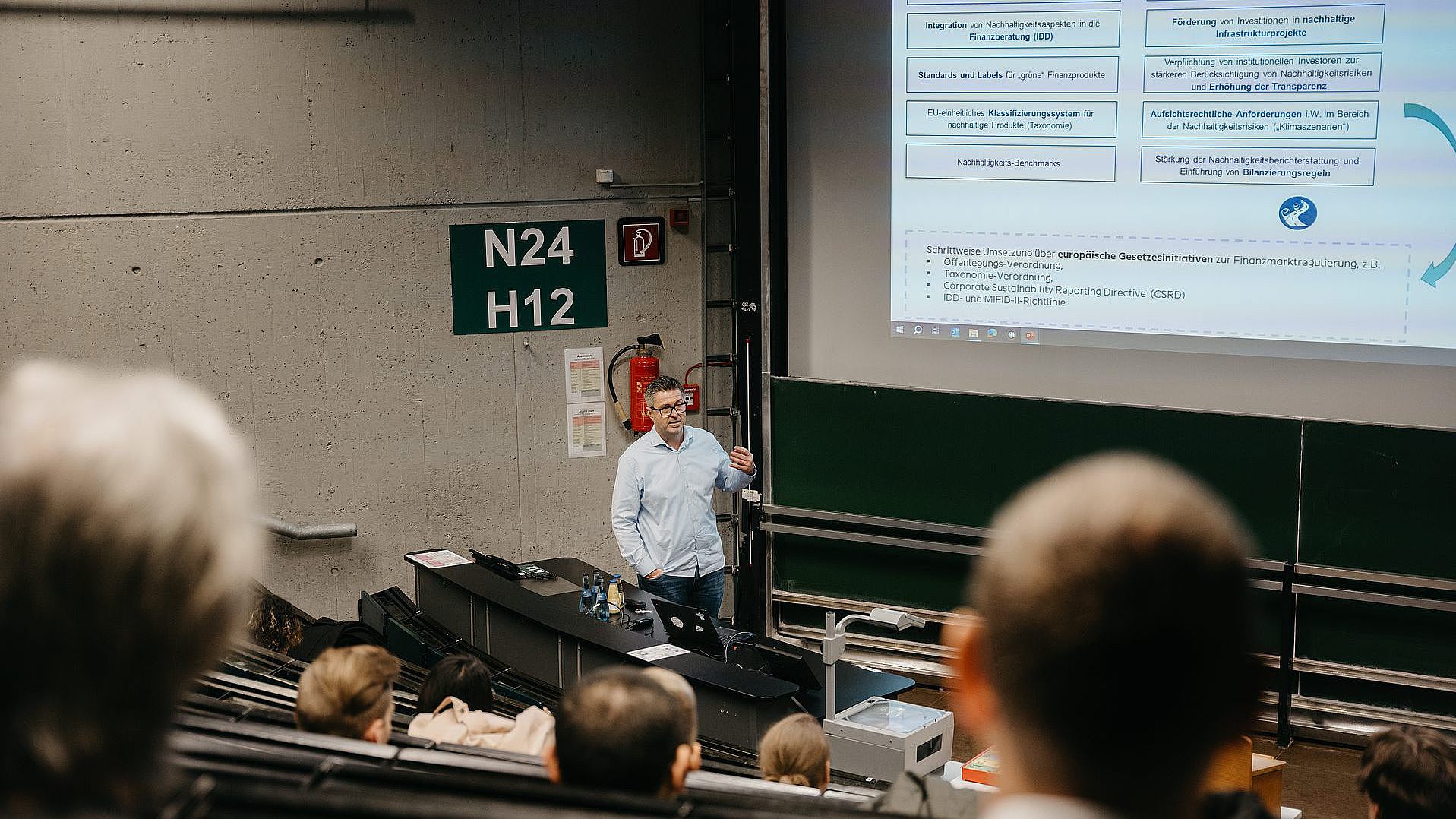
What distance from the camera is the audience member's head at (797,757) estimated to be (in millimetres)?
3775

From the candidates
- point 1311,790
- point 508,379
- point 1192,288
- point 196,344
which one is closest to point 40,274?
point 196,344

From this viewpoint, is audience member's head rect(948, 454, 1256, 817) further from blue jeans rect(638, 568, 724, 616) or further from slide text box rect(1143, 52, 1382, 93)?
slide text box rect(1143, 52, 1382, 93)

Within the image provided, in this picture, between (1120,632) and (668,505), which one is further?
(668,505)

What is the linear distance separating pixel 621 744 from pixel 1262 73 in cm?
593

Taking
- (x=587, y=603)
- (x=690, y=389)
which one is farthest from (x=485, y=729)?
(x=690, y=389)

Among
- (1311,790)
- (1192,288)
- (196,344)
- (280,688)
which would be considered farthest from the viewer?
(196,344)

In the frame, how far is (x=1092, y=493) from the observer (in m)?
0.90

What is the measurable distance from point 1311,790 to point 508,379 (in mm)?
4947

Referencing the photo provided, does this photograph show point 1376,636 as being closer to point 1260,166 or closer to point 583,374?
point 1260,166

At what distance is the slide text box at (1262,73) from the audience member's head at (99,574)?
21.9ft

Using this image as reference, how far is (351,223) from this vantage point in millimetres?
7770

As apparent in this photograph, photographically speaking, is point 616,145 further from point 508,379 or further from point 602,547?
point 602,547

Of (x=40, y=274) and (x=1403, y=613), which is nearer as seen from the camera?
(x=1403, y=613)

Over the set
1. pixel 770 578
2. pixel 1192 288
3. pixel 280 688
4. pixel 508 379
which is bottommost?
pixel 770 578
